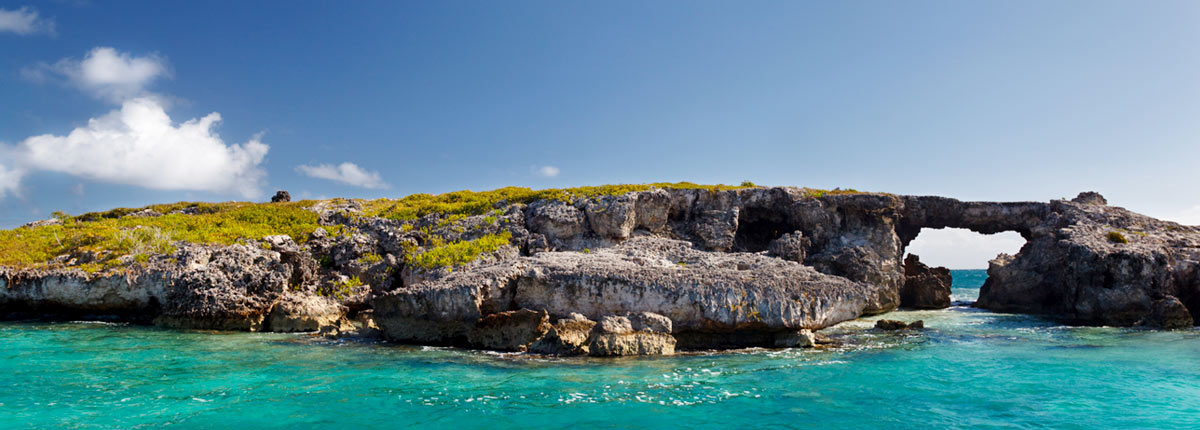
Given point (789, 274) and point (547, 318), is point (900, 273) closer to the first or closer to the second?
point (789, 274)

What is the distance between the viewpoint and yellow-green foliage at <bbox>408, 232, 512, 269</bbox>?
2870cm

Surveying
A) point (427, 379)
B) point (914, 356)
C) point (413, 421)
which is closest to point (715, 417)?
point (413, 421)

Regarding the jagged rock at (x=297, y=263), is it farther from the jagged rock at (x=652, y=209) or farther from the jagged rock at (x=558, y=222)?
the jagged rock at (x=652, y=209)

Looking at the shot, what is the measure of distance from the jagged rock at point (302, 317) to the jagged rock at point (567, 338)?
11526 mm

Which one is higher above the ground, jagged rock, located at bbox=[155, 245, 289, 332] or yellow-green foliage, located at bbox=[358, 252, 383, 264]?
yellow-green foliage, located at bbox=[358, 252, 383, 264]

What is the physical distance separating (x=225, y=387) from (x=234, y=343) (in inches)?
352

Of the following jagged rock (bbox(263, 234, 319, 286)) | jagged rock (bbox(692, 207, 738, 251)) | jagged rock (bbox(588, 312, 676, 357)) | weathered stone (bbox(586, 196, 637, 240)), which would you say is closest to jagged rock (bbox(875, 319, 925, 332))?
jagged rock (bbox(692, 207, 738, 251))

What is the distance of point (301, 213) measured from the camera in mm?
39219

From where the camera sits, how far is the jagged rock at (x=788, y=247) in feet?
115

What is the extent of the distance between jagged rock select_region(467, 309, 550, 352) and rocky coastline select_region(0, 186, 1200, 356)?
0.08 meters

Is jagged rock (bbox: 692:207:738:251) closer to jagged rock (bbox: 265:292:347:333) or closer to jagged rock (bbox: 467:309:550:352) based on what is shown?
jagged rock (bbox: 467:309:550:352)

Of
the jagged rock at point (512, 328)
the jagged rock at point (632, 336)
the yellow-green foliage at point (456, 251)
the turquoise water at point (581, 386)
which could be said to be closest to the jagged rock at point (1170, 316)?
the turquoise water at point (581, 386)

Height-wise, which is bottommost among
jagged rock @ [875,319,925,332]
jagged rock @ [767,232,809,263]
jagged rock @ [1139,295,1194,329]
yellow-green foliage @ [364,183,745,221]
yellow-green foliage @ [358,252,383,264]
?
jagged rock @ [875,319,925,332]

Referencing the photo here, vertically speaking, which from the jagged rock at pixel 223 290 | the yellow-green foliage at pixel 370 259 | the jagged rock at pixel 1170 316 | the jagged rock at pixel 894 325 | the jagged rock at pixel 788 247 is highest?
the jagged rock at pixel 788 247
